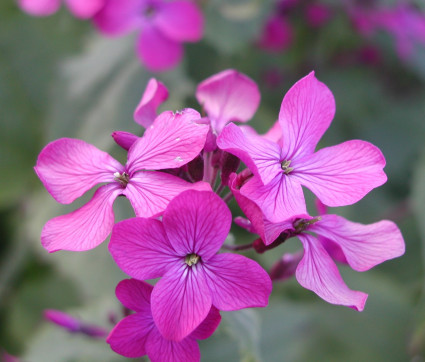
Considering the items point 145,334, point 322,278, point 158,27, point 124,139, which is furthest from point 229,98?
point 158,27

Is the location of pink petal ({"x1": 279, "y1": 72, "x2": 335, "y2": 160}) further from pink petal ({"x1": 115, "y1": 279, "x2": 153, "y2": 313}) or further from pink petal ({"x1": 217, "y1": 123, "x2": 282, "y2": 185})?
pink petal ({"x1": 115, "y1": 279, "x2": 153, "y2": 313})

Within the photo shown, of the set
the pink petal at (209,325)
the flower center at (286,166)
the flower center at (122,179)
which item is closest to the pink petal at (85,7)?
the flower center at (122,179)

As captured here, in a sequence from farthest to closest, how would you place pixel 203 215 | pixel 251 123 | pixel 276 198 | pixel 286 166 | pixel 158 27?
pixel 251 123
pixel 158 27
pixel 286 166
pixel 276 198
pixel 203 215

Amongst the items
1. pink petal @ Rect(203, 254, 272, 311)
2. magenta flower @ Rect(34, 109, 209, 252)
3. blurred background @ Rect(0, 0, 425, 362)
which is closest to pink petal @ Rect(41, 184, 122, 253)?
magenta flower @ Rect(34, 109, 209, 252)

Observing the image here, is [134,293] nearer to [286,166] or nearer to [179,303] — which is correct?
[179,303]

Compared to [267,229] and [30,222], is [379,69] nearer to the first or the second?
[30,222]

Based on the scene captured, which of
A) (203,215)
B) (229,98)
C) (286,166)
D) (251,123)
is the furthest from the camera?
(251,123)

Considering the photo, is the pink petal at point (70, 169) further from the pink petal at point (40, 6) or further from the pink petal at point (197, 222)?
the pink petal at point (40, 6)
